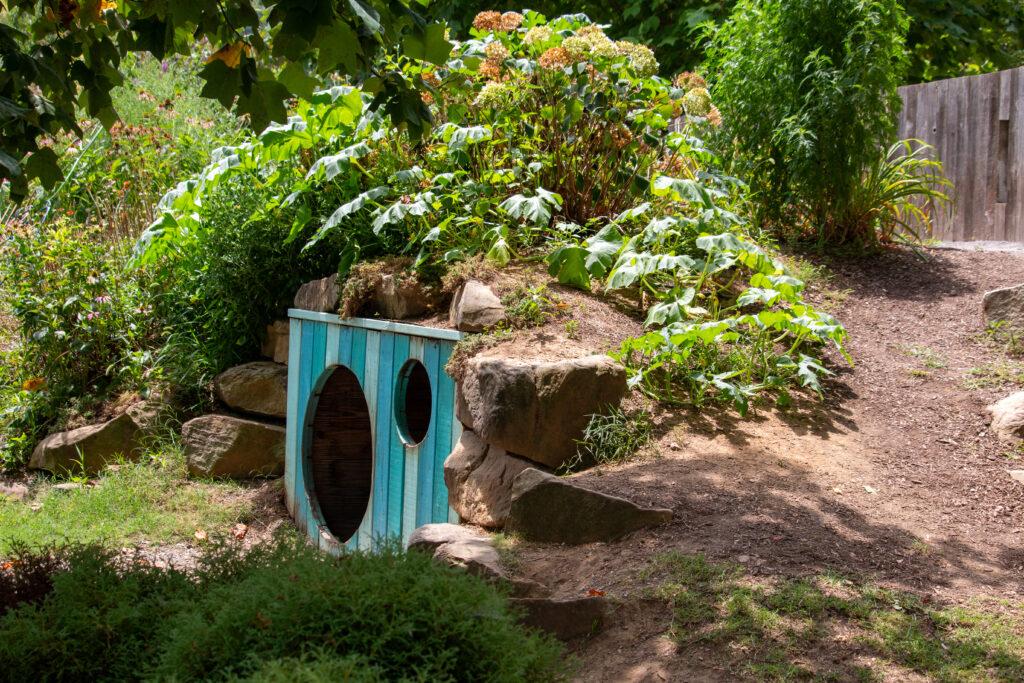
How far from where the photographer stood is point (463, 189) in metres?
→ 5.12

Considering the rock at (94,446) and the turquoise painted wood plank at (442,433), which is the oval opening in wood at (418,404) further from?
the rock at (94,446)

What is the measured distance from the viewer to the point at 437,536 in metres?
3.27

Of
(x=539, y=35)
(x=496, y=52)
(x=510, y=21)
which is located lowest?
(x=496, y=52)

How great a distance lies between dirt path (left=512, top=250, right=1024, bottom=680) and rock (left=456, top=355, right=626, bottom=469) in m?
0.31

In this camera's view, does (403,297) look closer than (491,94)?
No

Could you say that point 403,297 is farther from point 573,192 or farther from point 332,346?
point 573,192

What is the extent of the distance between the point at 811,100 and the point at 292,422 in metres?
4.50

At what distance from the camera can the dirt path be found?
2.93 metres

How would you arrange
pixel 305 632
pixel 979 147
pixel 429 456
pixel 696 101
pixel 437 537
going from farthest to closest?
pixel 979 147, pixel 696 101, pixel 429 456, pixel 437 537, pixel 305 632

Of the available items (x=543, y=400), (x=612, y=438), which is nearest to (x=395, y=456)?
(x=543, y=400)

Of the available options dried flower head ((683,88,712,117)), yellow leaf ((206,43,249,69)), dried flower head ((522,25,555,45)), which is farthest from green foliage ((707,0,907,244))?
yellow leaf ((206,43,249,69))

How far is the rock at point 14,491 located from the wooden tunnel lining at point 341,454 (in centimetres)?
232

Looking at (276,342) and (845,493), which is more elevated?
(276,342)

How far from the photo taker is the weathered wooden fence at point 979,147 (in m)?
7.12
